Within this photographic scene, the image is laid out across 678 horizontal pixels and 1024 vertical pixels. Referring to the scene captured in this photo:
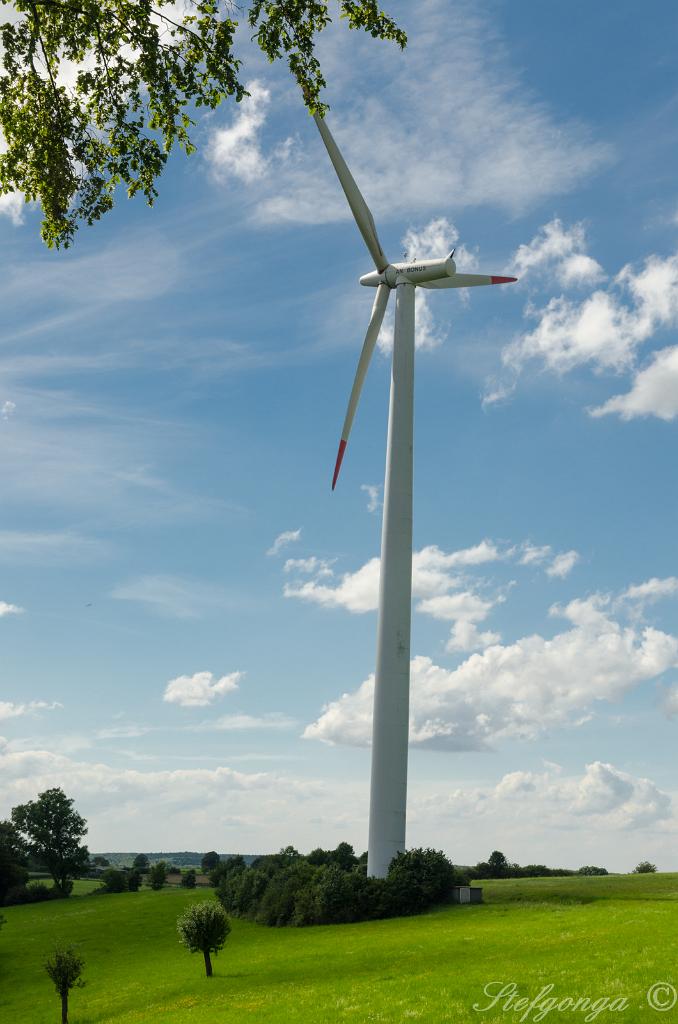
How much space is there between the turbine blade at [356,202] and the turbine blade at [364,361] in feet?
9.00

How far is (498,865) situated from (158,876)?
58.4 m

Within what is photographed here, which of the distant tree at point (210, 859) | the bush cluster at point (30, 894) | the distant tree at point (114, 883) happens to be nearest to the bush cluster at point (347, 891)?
the distant tree at point (114, 883)

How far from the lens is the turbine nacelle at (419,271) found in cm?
6875

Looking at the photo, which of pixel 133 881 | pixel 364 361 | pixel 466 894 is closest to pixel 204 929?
pixel 466 894

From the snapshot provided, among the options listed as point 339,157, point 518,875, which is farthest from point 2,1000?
point 339,157

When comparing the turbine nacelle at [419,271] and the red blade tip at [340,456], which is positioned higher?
the turbine nacelle at [419,271]

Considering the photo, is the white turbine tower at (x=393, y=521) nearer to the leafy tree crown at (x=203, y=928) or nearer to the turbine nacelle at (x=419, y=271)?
the turbine nacelle at (x=419, y=271)

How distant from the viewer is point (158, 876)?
125 metres

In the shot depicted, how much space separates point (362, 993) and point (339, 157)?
5418cm

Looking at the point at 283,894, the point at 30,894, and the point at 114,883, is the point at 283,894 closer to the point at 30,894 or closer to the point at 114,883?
the point at 114,883
